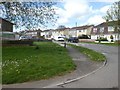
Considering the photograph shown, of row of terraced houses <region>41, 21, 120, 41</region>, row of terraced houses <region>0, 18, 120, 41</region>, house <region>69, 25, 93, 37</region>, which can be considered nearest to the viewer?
row of terraced houses <region>0, 18, 120, 41</region>

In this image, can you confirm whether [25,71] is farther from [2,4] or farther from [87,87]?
[2,4]

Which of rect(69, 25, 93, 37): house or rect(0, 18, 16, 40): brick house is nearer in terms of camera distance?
rect(0, 18, 16, 40): brick house

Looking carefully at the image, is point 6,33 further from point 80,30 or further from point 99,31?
point 80,30

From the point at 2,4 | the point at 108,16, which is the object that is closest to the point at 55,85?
the point at 2,4

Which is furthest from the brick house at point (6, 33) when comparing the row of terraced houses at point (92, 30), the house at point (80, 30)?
the house at point (80, 30)

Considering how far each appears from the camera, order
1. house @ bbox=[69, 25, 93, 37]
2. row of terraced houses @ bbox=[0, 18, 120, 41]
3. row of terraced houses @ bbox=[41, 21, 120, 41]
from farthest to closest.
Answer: house @ bbox=[69, 25, 93, 37] < row of terraced houses @ bbox=[41, 21, 120, 41] < row of terraced houses @ bbox=[0, 18, 120, 41]

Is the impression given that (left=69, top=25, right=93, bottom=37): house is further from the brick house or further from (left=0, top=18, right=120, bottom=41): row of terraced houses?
the brick house

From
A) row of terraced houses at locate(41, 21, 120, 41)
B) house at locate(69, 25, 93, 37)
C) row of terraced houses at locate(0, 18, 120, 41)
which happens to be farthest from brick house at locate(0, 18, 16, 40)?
house at locate(69, 25, 93, 37)

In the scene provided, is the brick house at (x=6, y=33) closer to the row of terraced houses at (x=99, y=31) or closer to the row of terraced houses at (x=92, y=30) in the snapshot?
the row of terraced houses at (x=92, y=30)

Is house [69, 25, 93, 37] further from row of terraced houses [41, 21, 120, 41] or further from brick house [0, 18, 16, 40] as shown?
brick house [0, 18, 16, 40]

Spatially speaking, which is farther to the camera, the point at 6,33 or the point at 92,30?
the point at 92,30

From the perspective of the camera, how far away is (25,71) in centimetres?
1258

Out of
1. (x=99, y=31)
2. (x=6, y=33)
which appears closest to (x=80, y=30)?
(x=99, y=31)

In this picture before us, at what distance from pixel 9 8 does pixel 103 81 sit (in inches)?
769
